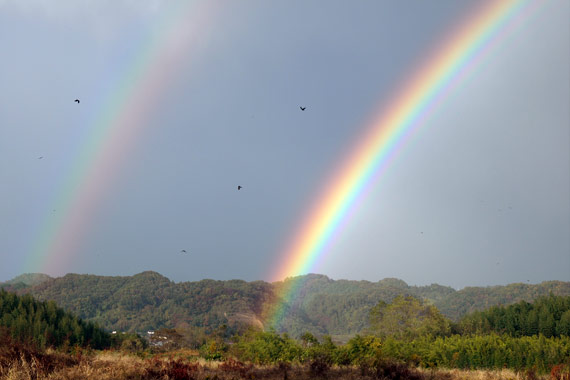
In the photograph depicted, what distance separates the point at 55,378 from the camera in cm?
1093

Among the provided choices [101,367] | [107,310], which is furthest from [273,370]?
[107,310]

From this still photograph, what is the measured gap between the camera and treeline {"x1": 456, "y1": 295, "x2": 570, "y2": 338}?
6300 centimetres

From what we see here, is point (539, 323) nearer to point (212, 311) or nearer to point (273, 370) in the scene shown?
point (273, 370)

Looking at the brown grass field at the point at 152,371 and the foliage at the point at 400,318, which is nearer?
the brown grass field at the point at 152,371

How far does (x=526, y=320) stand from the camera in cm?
6625

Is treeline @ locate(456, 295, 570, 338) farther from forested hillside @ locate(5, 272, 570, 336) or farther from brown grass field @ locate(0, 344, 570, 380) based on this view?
forested hillside @ locate(5, 272, 570, 336)

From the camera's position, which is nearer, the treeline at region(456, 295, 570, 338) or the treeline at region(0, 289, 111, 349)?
the treeline at region(0, 289, 111, 349)

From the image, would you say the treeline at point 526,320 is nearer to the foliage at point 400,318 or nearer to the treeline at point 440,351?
the foliage at point 400,318

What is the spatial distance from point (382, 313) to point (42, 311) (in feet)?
197

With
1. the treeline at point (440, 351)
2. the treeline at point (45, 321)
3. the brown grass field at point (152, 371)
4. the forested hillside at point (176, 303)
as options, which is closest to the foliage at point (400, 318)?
the treeline at point (440, 351)

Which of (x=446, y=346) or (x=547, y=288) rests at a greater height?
(x=547, y=288)

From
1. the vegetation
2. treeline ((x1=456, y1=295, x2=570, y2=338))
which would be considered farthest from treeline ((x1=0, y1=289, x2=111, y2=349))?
treeline ((x1=456, y1=295, x2=570, y2=338))

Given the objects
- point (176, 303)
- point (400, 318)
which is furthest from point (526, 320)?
point (176, 303)

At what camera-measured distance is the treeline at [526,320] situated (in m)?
63.0
